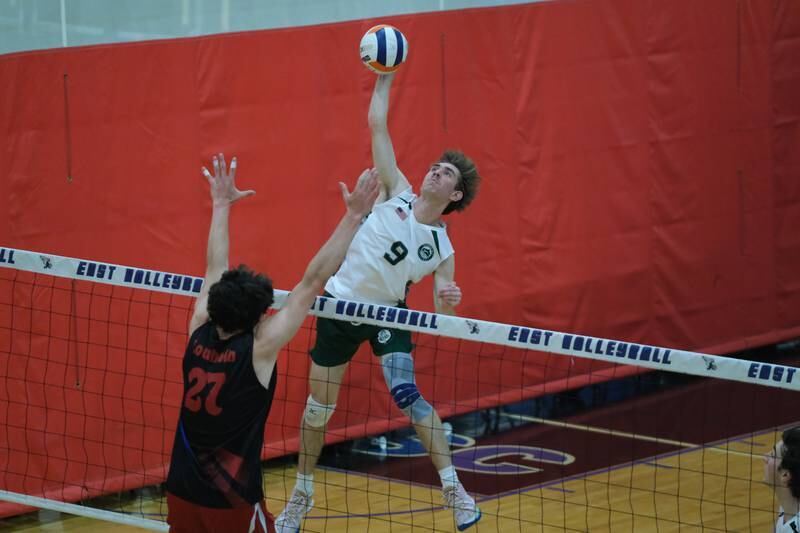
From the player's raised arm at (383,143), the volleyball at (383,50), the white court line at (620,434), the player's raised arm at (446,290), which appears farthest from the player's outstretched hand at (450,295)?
the white court line at (620,434)

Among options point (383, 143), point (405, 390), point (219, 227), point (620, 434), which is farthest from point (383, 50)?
point (620, 434)

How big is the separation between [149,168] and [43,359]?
1.57 m

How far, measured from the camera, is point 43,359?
8.65 meters

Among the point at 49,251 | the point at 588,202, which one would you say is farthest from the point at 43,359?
the point at 588,202

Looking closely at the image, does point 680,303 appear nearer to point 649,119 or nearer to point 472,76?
point 649,119

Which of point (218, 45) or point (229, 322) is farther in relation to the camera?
point (218, 45)

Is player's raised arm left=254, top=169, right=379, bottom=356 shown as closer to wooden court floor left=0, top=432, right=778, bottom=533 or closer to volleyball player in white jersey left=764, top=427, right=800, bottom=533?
volleyball player in white jersey left=764, top=427, right=800, bottom=533

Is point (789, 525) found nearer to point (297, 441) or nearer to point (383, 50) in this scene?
point (383, 50)

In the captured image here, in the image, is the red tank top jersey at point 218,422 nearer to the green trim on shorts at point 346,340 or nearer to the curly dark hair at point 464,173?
the green trim on shorts at point 346,340

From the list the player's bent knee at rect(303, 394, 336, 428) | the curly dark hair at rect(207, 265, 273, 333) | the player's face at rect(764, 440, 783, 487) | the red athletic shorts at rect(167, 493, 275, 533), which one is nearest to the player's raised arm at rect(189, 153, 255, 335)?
the curly dark hair at rect(207, 265, 273, 333)

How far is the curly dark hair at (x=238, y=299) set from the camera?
17.1ft

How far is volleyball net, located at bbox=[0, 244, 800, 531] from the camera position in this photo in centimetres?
859

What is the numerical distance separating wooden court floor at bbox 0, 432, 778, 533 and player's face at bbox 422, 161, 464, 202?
2.27 metres

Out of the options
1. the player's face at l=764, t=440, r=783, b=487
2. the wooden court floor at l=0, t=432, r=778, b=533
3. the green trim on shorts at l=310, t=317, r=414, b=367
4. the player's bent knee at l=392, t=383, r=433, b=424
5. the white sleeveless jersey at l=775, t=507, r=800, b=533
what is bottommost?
the wooden court floor at l=0, t=432, r=778, b=533
